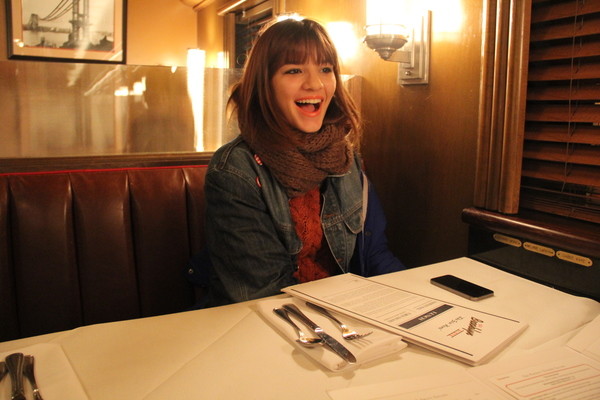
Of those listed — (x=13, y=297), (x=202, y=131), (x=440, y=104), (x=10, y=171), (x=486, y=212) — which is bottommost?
A: (x=13, y=297)

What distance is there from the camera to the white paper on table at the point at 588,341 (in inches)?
32.8

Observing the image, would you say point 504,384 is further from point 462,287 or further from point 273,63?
point 273,63

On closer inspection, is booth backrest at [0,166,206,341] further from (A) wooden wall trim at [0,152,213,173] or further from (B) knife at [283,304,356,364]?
(B) knife at [283,304,356,364]

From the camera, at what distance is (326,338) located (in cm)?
84

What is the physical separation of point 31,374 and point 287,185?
781 mm

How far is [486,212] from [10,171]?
4.79 ft

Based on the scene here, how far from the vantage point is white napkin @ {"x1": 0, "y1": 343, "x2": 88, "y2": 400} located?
2.29 ft

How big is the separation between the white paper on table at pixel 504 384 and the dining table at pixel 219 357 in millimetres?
25

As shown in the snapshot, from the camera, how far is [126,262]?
145 cm

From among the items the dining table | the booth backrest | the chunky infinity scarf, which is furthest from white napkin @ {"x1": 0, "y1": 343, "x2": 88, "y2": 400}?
the chunky infinity scarf

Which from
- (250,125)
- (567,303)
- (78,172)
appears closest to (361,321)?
(567,303)

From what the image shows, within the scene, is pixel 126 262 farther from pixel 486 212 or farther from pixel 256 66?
pixel 486 212

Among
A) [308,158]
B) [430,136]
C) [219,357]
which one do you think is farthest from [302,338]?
[430,136]

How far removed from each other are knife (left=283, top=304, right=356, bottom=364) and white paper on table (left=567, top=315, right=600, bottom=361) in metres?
0.40
